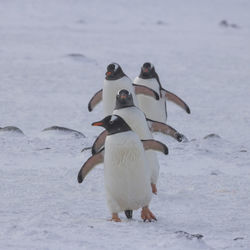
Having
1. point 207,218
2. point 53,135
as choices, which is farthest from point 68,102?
point 207,218

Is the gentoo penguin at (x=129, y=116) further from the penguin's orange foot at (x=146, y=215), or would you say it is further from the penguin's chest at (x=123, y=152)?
the penguin's orange foot at (x=146, y=215)

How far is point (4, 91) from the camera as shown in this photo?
9602mm

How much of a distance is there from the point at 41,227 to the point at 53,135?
122 inches

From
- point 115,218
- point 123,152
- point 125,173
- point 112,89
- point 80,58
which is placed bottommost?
point 115,218

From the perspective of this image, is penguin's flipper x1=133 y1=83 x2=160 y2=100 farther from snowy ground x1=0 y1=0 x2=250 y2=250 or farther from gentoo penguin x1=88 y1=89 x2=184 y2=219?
gentoo penguin x1=88 y1=89 x2=184 y2=219

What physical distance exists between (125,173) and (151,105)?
2090 millimetres

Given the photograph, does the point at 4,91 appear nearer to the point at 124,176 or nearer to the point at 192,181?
→ the point at 192,181

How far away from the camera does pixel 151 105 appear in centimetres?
562

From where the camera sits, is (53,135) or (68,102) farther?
(68,102)

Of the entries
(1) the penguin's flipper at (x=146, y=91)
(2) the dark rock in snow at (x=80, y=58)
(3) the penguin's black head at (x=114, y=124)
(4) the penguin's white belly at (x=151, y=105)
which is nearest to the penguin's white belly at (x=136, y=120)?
(3) the penguin's black head at (x=114, y=124)

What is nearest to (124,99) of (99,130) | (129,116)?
(129,116)

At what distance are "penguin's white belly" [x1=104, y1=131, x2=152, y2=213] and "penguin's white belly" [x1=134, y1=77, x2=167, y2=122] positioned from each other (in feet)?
6.47

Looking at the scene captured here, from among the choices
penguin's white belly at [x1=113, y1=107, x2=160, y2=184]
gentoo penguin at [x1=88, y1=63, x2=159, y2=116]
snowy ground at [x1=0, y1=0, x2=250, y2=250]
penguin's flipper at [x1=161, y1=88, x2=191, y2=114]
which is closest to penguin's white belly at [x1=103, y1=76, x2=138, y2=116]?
gentoo penguin at [x1=88, y1=63, x2=159, y2=116]

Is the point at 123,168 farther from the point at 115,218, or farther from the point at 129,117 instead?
the point at 129,117
